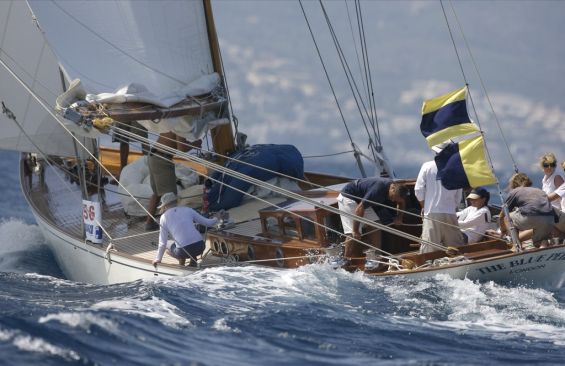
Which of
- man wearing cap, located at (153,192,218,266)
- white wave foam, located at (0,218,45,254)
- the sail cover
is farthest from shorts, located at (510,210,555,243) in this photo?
white wave foam, located at (0,218,45,254)

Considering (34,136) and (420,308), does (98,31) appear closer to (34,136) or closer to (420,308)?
(34,136)

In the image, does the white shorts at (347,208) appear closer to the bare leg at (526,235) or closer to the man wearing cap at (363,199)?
the man wearing cap at (363,199)

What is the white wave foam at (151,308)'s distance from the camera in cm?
1031

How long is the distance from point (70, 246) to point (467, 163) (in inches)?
209

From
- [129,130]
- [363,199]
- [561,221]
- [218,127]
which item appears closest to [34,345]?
[363,199]

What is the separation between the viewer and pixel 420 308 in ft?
35.8

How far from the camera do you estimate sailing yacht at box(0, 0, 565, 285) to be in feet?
41.3

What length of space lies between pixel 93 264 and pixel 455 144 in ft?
15.3

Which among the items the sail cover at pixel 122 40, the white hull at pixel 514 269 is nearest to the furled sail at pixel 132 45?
the sail cover at pixel 122 40

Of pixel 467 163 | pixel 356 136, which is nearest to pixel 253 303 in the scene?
pixel 467 163

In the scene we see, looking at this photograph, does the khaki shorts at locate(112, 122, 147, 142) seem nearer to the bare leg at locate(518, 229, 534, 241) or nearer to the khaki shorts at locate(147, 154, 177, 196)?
the khaki shorts at locate(147, 154, 177, 196)

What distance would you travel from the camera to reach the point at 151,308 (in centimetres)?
1065

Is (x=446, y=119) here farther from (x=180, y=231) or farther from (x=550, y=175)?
(x=180, y=231)

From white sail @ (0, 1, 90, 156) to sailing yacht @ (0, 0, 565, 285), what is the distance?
13 millimetres
